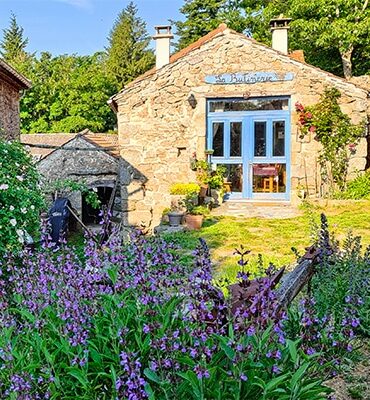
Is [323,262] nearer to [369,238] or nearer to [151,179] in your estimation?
[369,238]

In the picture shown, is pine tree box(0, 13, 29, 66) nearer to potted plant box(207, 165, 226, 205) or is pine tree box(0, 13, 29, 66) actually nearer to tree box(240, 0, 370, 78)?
tree box(240, 0, 370, 78)

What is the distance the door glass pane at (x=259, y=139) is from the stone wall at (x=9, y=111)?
597cm

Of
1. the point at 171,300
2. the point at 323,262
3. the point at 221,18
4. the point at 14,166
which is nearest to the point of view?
the point at 171,300

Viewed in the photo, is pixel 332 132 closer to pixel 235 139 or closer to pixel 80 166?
pixel 235 139

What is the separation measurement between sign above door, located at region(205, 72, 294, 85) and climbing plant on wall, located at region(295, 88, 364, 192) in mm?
780

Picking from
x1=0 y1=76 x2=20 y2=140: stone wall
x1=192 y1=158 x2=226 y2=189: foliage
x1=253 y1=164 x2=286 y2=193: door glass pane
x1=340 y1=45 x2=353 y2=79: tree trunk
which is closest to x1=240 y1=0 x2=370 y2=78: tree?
x1=340 y1=45 x2=353 y2=79: tree trunk

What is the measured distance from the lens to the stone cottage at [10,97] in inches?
447

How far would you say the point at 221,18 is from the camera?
3019 centimetres

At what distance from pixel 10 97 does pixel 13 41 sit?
3494 cm

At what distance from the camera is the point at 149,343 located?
214 centimetres

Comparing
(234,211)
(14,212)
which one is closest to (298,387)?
(14,212)

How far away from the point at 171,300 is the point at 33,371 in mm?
715

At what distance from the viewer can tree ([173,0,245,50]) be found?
105 feet

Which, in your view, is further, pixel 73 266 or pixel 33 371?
pixel 73 266
